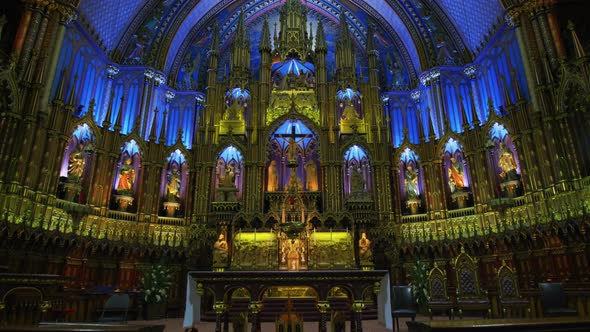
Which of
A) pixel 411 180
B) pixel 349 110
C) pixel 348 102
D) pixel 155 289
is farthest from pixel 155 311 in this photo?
pixel 348 102

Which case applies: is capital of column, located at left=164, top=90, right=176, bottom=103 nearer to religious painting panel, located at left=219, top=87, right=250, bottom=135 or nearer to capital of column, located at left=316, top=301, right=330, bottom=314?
religious painting panel, located at left=219, top=87, right=250, bottom=135

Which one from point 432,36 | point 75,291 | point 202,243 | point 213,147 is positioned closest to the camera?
point 75,291

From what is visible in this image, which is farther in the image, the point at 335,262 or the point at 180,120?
the point at 180,120

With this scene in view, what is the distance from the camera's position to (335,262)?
17297mm

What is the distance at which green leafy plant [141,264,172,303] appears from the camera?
16078mm

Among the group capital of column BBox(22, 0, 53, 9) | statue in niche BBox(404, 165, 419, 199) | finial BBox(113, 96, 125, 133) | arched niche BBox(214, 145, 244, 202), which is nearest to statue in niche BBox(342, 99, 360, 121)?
statue in niche BBox(404, 165, 419, 199)

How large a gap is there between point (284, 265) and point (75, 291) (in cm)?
875

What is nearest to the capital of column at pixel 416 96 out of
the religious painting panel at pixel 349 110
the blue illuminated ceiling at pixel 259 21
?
the blue illuminated ceiling at pixel 259 21

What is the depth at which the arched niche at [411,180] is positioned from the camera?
65.3 feet

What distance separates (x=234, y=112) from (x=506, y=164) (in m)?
14.5

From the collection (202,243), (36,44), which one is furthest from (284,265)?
(36,44)

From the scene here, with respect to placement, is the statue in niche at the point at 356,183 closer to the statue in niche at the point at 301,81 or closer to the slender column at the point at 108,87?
the statue in niche at the point at 301,81

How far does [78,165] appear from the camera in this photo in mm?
17047

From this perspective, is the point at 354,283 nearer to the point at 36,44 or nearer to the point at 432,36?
the point at 36,44
